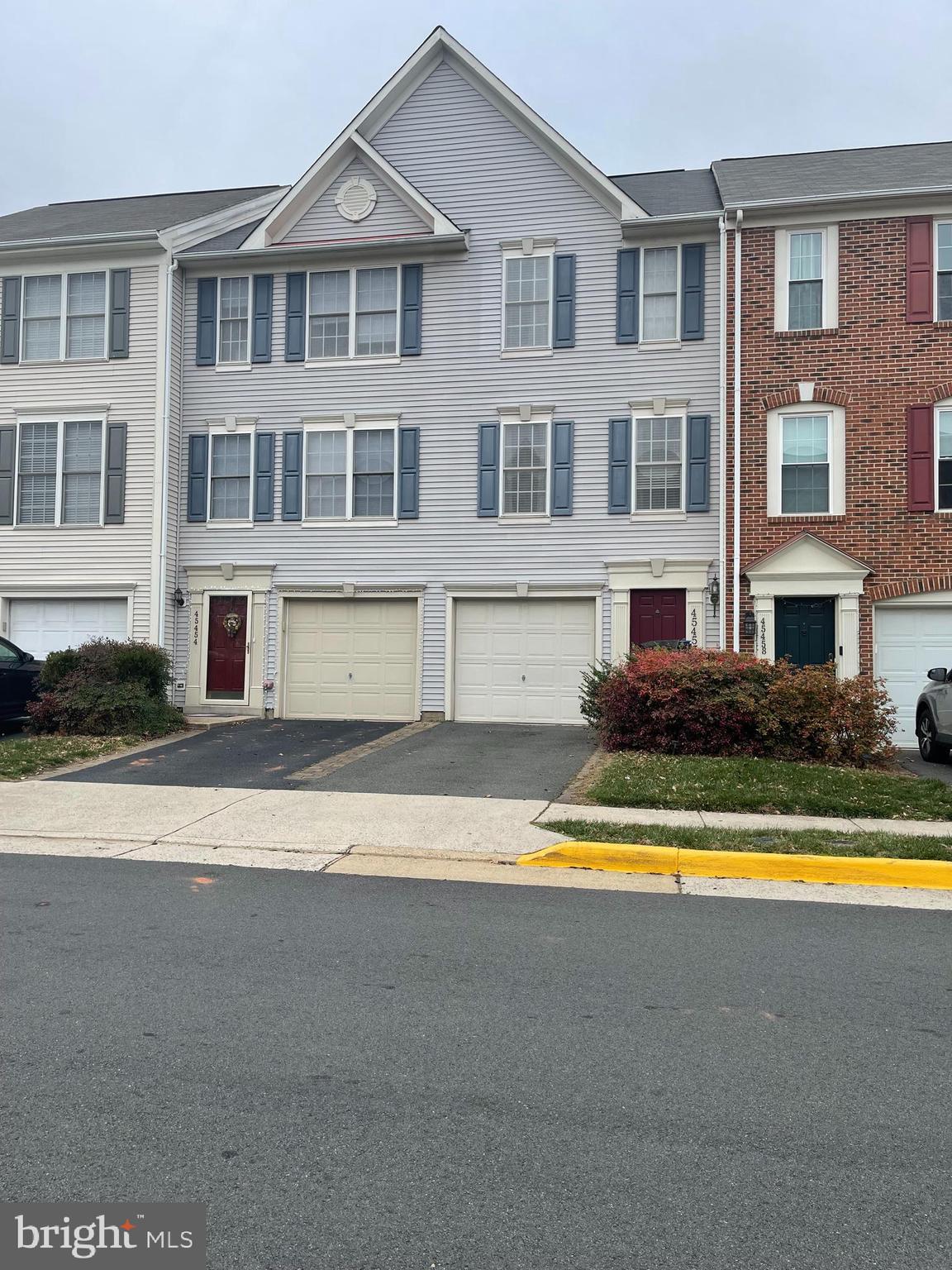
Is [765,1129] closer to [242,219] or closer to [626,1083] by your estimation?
[626,1083]

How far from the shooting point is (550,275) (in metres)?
18.4

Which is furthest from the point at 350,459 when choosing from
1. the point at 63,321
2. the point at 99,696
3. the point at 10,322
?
the point at 10,322

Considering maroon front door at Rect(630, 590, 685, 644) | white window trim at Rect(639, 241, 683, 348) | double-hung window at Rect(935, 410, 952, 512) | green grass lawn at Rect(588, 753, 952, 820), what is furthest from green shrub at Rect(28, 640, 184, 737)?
double-hung window at Rect(935, 410, 952, 512)

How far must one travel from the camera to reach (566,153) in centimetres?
1812

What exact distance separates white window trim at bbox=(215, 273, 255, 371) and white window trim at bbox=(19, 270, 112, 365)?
2.06 meters

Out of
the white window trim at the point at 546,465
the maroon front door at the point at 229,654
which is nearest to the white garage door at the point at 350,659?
the maroon front door at the point at 229,654

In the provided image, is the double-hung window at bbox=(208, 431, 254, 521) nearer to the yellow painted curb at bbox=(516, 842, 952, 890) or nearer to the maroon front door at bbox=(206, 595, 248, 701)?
the maroon front door at bbox=(206, 595, 248, 701)

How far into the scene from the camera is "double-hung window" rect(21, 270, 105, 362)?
1933 centimetres

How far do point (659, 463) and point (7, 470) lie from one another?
12740 mm

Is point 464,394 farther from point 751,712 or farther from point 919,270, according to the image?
point 751,712

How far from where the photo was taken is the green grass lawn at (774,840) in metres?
7.60

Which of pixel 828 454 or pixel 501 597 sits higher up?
pixel 828 454

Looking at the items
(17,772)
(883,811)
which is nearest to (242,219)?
(17,772)

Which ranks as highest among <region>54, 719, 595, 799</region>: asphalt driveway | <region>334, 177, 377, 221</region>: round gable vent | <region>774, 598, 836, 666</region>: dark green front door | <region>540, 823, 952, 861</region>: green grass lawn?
<region>334, 177, 377, 221</region>: round gable vent
